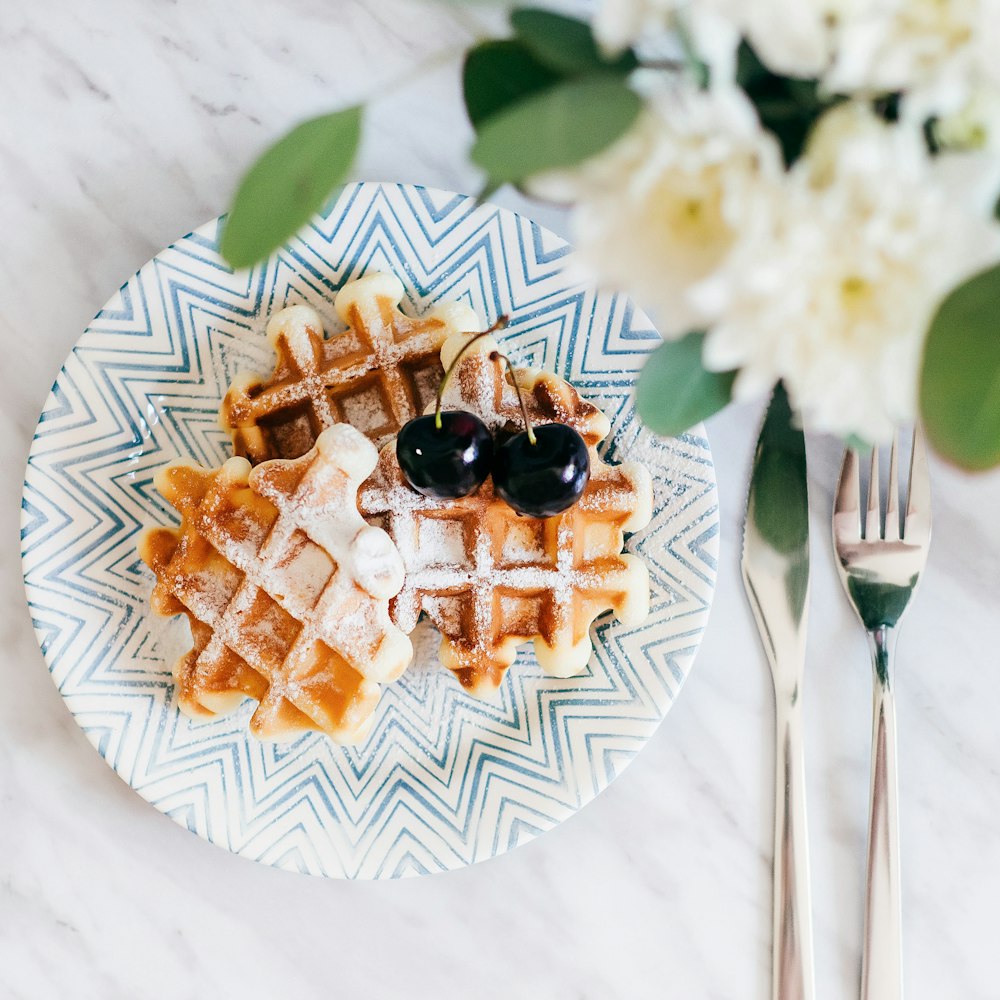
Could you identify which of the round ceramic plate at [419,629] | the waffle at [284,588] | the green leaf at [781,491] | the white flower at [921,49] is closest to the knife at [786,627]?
the green leaf at [781,491]

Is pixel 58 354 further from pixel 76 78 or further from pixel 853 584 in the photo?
pixel 853 584

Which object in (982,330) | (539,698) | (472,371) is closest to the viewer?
(982,330)

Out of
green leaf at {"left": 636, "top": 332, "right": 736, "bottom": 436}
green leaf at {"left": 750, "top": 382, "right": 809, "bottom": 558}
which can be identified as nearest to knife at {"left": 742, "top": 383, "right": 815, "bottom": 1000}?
green leaf at {"left": 750, "top": 382, "right": 809, "bottom": 558}

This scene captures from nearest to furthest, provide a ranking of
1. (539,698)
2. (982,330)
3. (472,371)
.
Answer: (982,330)
(472,371)
(539,698)

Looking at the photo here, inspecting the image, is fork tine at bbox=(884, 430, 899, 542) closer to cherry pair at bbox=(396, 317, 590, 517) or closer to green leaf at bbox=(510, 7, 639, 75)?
cherry pair at bbox=(396, 317, 590, 517)

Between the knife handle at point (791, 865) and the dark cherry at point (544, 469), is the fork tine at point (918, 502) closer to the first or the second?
the knife handle at point (791, 865)

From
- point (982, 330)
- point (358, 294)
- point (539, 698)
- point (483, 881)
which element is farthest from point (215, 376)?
point (982, 330)

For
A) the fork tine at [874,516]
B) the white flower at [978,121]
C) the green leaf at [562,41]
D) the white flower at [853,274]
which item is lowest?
the fork tine at [874,516]
